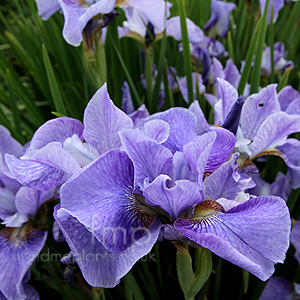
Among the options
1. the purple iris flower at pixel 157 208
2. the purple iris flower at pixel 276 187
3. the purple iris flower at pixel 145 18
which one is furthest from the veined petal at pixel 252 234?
the purple iris flower at pixel 145 18

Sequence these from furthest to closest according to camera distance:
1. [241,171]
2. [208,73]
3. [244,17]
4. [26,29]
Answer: [244,17] → [26,29] → [208,73] → [241,171]

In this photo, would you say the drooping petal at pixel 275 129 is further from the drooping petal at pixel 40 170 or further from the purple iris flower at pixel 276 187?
the drooping petal at pixel 40 170

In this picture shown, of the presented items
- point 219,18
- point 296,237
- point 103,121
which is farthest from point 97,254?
point 219,18

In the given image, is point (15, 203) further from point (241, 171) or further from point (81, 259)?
point (241, 171)

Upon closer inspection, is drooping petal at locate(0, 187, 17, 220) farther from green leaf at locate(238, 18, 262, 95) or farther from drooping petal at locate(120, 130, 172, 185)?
green leaf at locate(238, 18, 262, 95)

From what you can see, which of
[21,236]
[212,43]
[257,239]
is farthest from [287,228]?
[212,43]

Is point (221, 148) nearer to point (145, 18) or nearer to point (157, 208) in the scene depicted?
point (157, 208)
